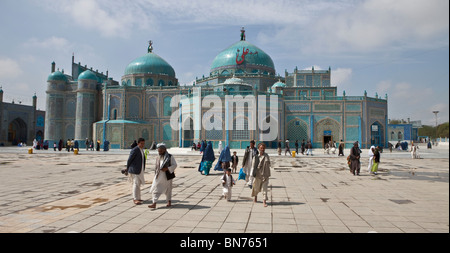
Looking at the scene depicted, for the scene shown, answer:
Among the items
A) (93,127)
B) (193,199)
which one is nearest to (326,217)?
(193,199)

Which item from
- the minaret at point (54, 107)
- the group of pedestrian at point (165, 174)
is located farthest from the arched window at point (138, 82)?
the group of pedestrian at point (165, 174)

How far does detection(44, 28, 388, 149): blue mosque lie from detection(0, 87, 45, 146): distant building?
37.2ft

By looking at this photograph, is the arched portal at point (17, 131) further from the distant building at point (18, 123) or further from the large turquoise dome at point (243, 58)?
the large turquoise dome at point (243, 58)

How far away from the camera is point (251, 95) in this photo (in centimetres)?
3152

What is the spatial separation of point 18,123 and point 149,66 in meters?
25.5

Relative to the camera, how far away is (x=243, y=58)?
39.8m

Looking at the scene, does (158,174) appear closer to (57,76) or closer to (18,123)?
(57,76)

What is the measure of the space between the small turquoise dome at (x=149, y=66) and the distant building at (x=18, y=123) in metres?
19.7

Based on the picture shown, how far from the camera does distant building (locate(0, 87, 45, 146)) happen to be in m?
45.4

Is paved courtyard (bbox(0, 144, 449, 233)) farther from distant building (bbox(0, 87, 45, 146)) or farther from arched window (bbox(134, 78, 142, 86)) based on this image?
distant building (bbox(0, 87, 45, 146))

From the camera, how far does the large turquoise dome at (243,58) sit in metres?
39.8
